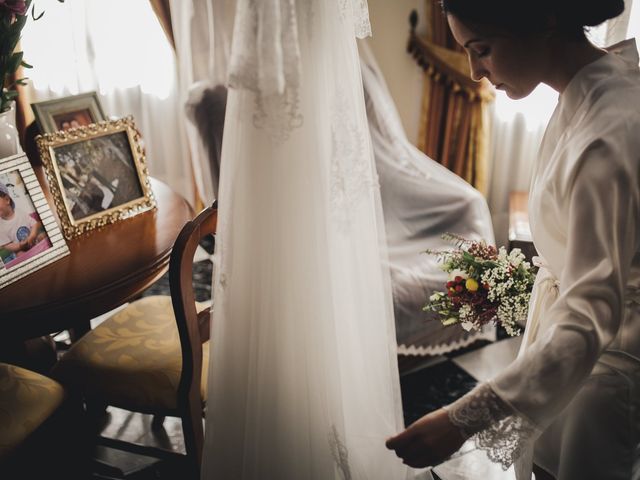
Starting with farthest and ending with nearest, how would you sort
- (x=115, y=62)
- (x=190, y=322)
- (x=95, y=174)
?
(x=115, y=62)
(x=95, y=174)
(x=190, y=322)

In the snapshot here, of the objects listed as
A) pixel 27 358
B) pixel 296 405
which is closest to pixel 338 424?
pixel 296 405

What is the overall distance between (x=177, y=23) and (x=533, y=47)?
2588 mm

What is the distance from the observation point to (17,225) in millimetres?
1490

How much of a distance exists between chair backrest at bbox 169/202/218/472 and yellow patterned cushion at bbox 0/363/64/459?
14.8 inches

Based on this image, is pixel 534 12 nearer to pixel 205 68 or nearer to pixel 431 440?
pixel 431 440

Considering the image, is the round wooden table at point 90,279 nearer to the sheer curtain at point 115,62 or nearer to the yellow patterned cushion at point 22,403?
the yellow patterned cushion at point 22,403

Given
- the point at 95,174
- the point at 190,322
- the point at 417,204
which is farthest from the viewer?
the point at 417,204

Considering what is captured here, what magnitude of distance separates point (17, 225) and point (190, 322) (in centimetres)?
55

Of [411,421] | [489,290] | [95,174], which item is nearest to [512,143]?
[411,421]

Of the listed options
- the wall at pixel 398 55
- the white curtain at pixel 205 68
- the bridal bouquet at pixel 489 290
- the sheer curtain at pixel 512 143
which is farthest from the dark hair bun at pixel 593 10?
the wall at pixel 398 55

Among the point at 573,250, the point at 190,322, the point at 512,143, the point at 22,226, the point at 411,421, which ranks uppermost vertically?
the point at 573,250

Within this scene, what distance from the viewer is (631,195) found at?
2.66 feet

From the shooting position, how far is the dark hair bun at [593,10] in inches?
35.2

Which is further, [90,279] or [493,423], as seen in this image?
[90,279]
